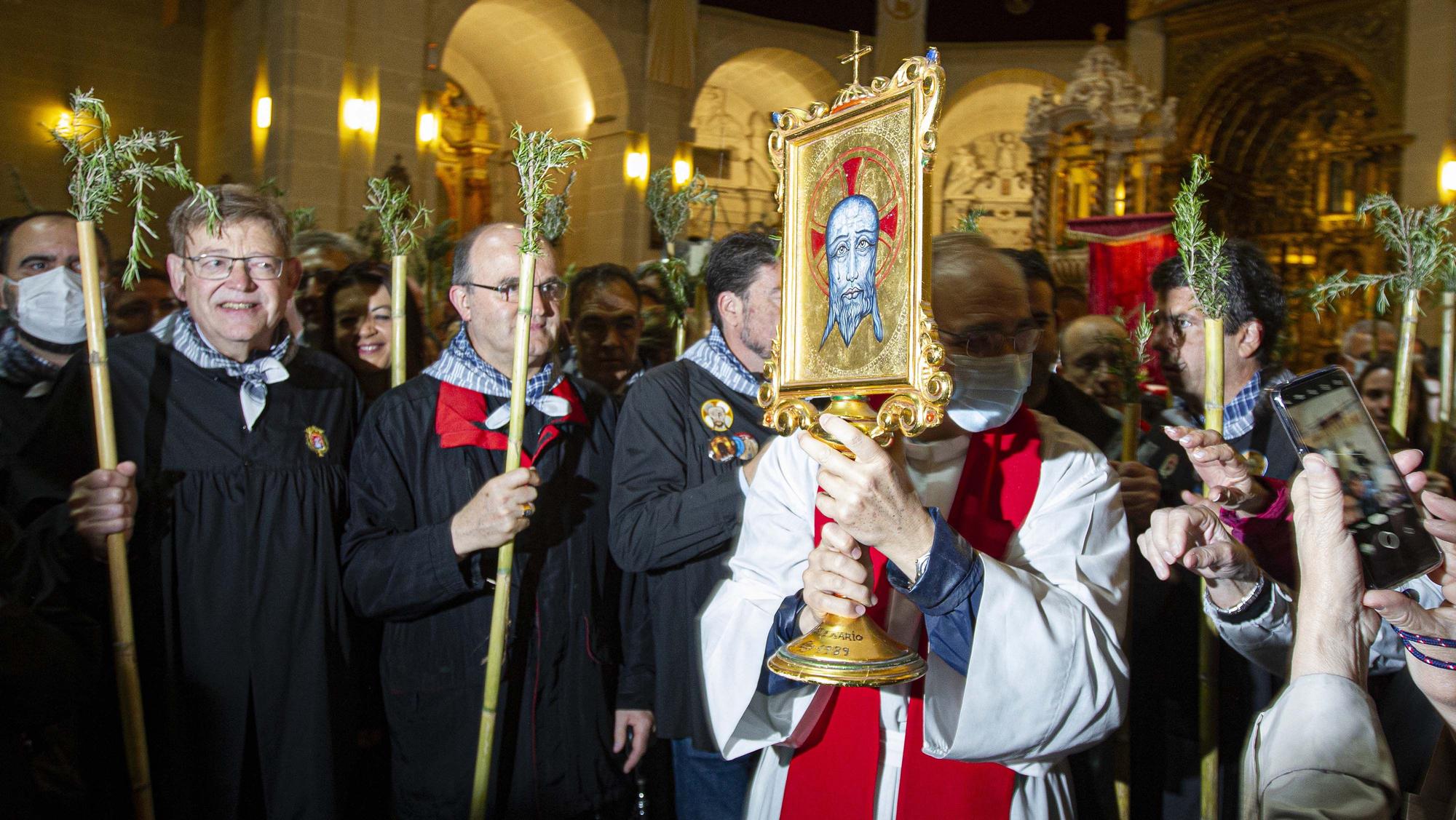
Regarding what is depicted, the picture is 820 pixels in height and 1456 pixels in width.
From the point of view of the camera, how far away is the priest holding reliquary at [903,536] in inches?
67.9

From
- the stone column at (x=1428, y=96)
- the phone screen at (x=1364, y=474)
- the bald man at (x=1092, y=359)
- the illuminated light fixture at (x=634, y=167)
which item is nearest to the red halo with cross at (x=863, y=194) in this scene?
the phone screen at (x=1364, y=474)

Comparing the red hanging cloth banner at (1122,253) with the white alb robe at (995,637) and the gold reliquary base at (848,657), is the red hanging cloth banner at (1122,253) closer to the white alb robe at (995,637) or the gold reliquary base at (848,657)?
the white alb robe at (995,637)

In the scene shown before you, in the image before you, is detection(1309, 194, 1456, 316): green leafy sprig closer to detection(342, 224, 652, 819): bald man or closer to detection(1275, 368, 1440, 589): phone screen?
detection(1275, 368, 1440, 589): phone screen

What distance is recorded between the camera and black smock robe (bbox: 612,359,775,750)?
107 inches

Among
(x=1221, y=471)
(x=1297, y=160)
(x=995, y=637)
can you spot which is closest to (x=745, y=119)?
(x=1297, y=160)

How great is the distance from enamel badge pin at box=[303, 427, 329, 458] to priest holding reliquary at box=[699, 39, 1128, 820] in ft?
4.03

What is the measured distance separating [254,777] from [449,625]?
0.59 m

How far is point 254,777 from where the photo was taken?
2.62 metres

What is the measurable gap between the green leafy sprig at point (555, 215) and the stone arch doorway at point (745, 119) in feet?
46.6

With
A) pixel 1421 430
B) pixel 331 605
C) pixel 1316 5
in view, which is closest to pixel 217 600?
pixel 331 605

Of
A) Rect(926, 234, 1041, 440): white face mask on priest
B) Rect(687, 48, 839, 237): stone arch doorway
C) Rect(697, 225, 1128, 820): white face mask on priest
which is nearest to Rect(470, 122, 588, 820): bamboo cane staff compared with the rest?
Rect(697, 225, 1128, 820): white face mask on priest

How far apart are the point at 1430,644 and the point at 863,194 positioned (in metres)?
1.17

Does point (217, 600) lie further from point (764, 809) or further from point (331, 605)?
point (764, 809)

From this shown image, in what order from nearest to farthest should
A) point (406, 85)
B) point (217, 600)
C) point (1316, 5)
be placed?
1. point (217, 600)
2. point (406, 85)
3. point (1316, 5)
